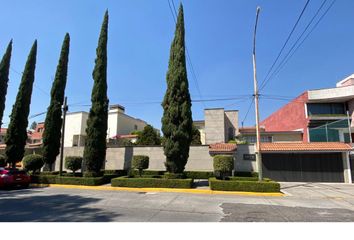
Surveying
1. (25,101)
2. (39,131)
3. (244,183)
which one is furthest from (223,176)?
(39,131)

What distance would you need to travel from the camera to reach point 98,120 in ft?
63.4

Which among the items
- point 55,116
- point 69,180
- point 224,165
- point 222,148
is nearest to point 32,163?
point 69,180

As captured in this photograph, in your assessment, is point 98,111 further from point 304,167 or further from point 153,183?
point 304,167

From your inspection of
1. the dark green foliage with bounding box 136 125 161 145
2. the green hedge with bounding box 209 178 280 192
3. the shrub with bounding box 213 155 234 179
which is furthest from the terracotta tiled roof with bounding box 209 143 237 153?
the dark green foliage with bounding box 136 125 161 145

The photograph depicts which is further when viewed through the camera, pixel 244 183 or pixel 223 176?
pixel 223 176

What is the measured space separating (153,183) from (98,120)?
7.90 meters

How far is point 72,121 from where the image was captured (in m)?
40.5

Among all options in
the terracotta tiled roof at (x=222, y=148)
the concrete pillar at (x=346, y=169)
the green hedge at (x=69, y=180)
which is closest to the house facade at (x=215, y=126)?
the terracotta tiled roof at (x=222, y=148)

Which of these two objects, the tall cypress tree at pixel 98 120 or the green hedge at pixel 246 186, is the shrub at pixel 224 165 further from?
the tall cypress tree at pixel 98 120

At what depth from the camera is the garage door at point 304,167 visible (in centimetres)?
1977

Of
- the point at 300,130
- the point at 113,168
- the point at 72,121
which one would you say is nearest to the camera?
the point at 113,168

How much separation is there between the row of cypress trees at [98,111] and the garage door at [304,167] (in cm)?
927
